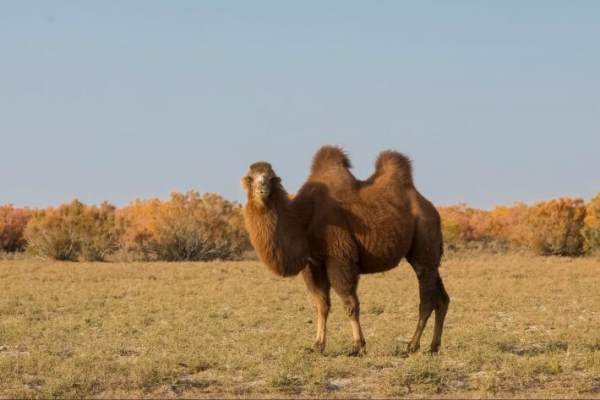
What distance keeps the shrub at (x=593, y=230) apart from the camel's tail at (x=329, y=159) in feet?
98.7

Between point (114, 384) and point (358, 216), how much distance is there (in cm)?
372

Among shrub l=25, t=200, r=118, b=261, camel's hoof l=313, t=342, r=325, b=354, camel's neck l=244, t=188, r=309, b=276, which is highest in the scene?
shrub l=25, t=200, r=118, b=261

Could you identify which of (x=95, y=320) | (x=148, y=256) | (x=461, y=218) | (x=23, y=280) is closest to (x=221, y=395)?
(x=95, y=320)

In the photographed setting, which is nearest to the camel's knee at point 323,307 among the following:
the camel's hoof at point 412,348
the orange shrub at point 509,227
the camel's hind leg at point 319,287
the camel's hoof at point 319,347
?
the camel's hind leg at point 319,287

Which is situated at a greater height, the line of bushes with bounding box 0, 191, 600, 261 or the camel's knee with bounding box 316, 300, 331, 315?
the line of bushes with bounding box 0, 191, 600, 261

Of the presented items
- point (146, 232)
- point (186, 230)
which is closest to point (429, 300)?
point (186, 230)

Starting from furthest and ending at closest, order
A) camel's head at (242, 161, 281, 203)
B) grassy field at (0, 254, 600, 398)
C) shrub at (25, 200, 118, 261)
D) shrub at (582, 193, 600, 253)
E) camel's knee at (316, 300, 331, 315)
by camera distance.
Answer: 1. shrub at (582, 193, 600, 253)
2. shrub at (25, 200, 118, 261)
3. camel's knee at (316, 300, 331, 315)
4. camel's head at (242, 161, 281, 203)
5. grassy field at (0, 254, 600, 398)

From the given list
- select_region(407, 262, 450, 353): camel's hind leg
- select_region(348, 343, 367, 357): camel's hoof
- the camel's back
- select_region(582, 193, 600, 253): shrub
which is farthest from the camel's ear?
select_region(582, 193, 600, 253): shrub

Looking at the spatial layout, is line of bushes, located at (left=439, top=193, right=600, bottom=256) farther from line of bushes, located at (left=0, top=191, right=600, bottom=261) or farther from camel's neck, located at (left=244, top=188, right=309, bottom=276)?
camel's neck, located at (left=244, top=188, right=309, bottom=276)

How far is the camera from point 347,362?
33.8ft

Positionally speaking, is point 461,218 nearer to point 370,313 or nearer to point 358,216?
point 370,313

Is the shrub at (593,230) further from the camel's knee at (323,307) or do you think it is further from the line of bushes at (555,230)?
the camel's knee at (323,307)

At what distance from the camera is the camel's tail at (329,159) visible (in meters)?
11.7

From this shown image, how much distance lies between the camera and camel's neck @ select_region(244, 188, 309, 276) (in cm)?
1063
